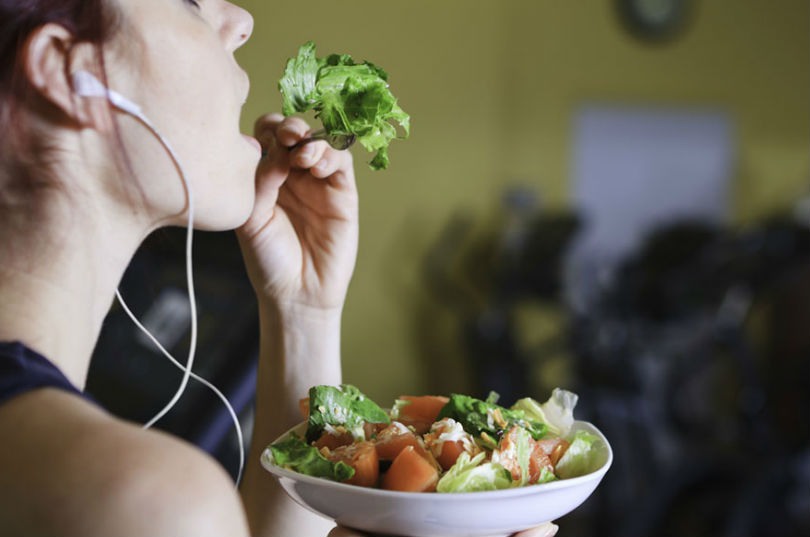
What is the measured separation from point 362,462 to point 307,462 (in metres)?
0.06

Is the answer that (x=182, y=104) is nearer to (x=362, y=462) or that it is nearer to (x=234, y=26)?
(x=234, y=26)

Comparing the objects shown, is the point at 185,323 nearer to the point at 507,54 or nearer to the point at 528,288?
the point at 528,288

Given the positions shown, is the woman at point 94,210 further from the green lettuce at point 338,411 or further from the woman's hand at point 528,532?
the green lettuce at point 338,411

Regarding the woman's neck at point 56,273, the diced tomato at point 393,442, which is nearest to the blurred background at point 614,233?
the woman's neck at point 56,273

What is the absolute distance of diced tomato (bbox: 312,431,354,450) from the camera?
0.90 metres

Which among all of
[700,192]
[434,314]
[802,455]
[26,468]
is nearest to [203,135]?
[26,468]

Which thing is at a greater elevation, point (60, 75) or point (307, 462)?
point (60, 75)

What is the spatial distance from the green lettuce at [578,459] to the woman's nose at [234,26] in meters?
0.58

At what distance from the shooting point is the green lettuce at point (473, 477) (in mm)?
779

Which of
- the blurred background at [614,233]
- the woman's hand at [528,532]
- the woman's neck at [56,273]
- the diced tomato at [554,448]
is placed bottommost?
the blurred background at [614,233]

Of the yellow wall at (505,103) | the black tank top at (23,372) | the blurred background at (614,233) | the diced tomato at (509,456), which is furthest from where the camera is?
the yellow wall at (505,103)

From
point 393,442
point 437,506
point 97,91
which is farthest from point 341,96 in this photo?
point 437,506

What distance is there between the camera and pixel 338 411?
3.11 ft

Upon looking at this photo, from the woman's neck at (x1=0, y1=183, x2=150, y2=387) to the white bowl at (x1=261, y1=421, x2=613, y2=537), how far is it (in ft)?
0.82
